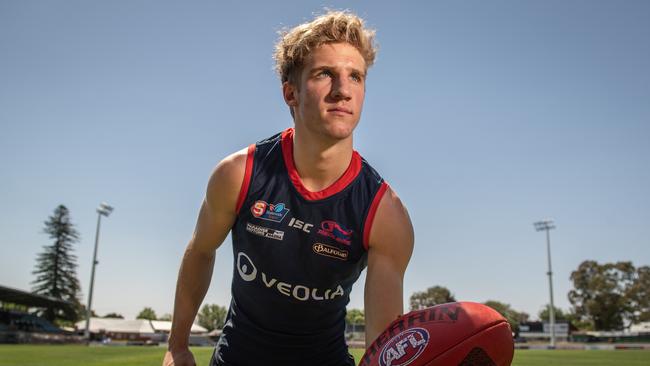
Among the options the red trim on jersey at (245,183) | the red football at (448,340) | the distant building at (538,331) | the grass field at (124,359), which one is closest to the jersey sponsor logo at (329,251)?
the red trim on jersey at (245,183)

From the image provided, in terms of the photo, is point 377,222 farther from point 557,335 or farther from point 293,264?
→ point 557,335

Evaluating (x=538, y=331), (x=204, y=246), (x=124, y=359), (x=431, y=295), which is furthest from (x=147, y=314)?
(x=204, y=246)

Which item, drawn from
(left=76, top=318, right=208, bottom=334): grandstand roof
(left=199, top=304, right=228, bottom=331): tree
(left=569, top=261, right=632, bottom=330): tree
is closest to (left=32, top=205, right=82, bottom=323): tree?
(left=76, top=318, right=208, bottom=334): grandstand roof

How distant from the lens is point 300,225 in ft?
11.2

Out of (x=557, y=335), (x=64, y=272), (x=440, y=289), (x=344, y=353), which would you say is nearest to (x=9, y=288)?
(x=64, y=272)

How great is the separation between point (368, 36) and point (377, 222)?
1154 mm

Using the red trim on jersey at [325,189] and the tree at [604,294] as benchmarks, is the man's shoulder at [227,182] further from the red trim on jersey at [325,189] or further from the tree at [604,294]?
the tree at [604,294]

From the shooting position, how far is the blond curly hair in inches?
131

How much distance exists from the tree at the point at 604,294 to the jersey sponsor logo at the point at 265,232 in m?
98.0

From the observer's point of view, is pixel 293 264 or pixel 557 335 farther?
pixel 557 335

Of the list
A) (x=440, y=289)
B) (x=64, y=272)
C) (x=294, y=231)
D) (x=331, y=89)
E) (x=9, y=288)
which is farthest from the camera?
(x=440, y=289)

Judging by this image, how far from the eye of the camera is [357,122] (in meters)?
3.35

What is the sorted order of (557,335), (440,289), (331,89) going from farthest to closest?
(440,289), (557,335), (331,89)

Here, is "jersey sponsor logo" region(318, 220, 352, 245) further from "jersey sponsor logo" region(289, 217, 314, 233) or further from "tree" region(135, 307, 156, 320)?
"tree" region(135, 307, 156, 320)
